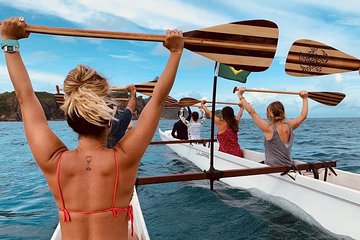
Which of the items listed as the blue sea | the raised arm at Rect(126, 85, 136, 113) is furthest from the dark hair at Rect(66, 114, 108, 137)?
the blue sea

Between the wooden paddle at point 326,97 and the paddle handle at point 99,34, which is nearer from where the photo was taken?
the paddle handle at point 99,34

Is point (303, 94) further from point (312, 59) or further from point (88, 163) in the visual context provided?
point (88, 163)

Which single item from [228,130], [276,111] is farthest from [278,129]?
Result: [228,130]

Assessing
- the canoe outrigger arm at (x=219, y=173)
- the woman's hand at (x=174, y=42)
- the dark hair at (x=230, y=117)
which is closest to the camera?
the woman's hand at (x=174, y=42)

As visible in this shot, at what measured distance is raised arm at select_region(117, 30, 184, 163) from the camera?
1.83m

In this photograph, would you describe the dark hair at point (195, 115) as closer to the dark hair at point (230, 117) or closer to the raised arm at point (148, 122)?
the dark hair at point (230, 117)

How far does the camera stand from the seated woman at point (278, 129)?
5902mm

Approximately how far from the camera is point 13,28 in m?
1.97

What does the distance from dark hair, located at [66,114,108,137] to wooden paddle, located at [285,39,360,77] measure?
12.8 ft

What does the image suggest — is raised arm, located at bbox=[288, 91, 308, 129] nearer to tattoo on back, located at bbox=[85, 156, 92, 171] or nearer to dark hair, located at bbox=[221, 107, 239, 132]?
dark hair, located at bbox=[221, 107, 239, 132]

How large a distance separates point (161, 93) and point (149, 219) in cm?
450

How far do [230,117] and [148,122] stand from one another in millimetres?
6716

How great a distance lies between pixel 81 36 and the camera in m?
2.42

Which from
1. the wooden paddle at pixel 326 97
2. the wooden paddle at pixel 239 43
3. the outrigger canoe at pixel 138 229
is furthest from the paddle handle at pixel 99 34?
the wooden paddle at pixel 326 97
